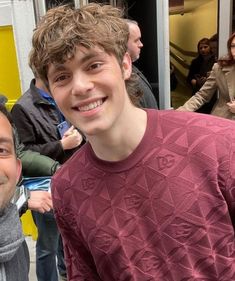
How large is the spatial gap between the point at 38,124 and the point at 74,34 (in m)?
1.32

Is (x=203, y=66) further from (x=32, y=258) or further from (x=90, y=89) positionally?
(x=90, y=89)

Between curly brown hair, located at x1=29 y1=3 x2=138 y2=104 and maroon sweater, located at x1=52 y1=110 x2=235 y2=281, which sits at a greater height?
curly brown hair, located at x1=29 y1=3 x2=138 y2=104

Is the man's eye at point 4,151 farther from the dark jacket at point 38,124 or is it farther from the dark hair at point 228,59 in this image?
the dark hair at point 228,59

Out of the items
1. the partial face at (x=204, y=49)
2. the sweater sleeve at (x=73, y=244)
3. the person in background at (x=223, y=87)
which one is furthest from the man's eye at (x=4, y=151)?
the partial face at (x=204, y=49)

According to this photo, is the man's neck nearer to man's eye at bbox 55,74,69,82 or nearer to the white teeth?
the white teeth

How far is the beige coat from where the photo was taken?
9.72 ft

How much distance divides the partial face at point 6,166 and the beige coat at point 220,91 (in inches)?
82.8

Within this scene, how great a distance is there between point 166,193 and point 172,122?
0.21 meters

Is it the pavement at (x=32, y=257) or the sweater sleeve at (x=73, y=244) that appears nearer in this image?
the sweater sleeve at (x=73, y=244)

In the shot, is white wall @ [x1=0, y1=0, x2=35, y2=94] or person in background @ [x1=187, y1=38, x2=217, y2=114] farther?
person in background @ [x1=187, y1=38, x2=217, y2=114]

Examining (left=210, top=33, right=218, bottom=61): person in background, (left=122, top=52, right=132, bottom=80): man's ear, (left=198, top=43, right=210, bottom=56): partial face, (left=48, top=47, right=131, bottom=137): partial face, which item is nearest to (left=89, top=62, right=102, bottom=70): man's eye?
(left=48, top=47, right=131, bottom=137): partial face

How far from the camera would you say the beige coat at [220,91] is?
2963mm

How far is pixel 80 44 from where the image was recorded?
42.5 inches

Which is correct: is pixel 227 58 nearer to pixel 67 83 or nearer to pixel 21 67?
pixel 21 67
